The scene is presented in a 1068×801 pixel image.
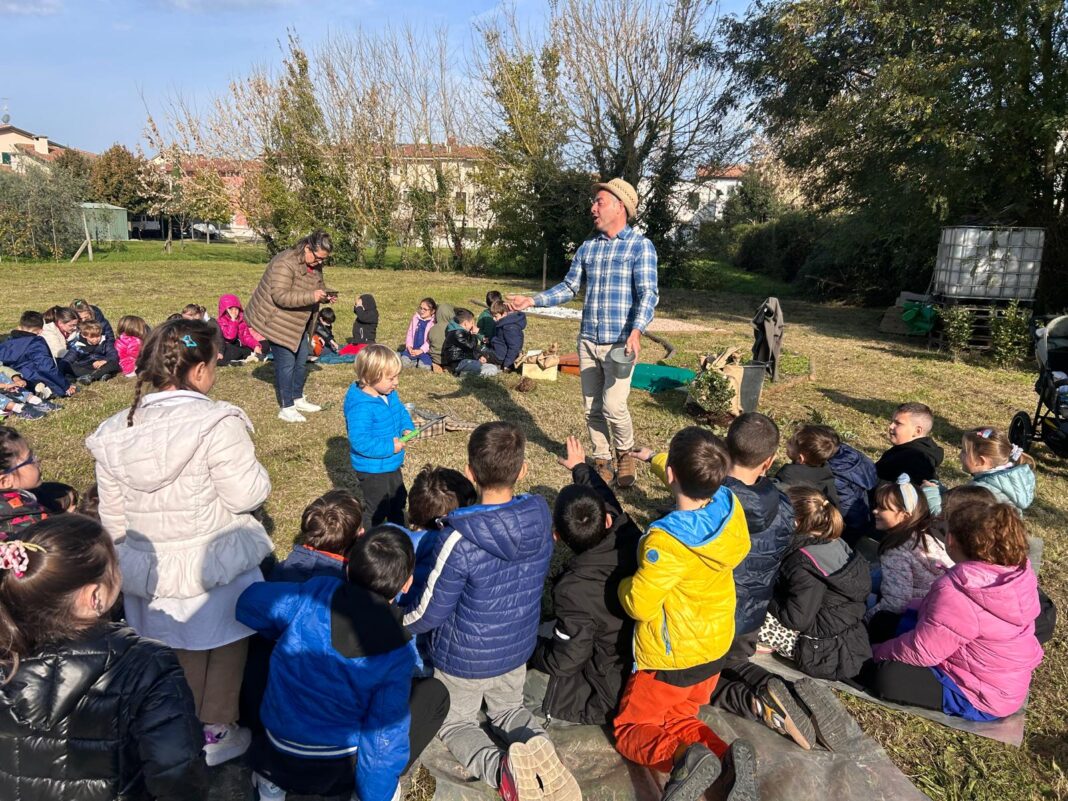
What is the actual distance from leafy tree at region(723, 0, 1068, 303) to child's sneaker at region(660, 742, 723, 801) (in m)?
11.8

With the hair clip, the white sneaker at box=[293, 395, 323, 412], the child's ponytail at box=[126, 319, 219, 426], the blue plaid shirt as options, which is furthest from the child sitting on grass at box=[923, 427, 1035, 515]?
the white sneaker at box=[293, 395, 323, 412]

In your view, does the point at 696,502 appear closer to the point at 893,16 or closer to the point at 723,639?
the point at 723,639

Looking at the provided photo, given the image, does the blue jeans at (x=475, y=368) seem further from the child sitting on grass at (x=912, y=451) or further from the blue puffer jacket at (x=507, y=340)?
the child sitting on grass at (x=912, y=451)

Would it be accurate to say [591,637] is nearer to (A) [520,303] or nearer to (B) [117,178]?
(A) [520,303]

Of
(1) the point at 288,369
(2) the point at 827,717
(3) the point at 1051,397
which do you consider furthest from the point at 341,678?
(3) the point at 1051,397

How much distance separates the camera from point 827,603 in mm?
3117

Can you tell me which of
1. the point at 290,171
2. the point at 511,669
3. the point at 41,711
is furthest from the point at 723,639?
the point at 290,171

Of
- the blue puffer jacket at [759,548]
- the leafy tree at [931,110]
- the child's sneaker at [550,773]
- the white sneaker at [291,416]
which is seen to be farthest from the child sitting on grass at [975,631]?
the leafy tree at [931,110]

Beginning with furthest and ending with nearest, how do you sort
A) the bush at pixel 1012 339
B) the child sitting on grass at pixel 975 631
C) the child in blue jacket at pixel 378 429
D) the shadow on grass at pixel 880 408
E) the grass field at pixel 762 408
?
the bush at pixel 1012 339 < the shadow on grass at pixel 880 408 < the child in blue jacket at pixel 378 429 < the grass field at pixel 762 408 < the child sitting on grass at pixel 975 631

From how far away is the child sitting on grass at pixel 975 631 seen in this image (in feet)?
8.83

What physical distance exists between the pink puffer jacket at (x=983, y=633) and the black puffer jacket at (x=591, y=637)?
48.7 inches

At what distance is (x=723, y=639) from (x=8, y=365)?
26.3ft

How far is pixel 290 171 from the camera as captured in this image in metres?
28.5

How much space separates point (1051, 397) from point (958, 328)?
5453 millimetres
